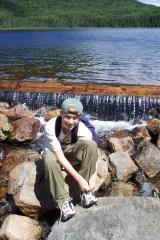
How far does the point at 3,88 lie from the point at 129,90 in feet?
17.6

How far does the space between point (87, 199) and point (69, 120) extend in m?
1.30

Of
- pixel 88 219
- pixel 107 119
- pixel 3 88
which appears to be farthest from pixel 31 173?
pixel 3 88

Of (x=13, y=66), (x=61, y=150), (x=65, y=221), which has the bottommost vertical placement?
(x=13, y=66)

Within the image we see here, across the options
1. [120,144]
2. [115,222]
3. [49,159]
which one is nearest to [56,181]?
[49,159]

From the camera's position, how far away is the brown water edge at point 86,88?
49.5ft

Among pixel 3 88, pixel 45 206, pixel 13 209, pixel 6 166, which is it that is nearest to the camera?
pixel 45 206

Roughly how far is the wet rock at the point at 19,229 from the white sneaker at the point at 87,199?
1.08 m

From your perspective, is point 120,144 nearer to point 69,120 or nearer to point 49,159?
point 49,159

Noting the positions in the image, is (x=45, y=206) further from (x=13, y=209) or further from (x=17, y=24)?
(x=17, y=24)

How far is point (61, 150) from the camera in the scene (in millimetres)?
6316

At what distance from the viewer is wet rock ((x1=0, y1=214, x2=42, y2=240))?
6305 mm

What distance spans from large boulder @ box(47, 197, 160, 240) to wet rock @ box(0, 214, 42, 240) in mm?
670

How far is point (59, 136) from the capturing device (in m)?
6.46

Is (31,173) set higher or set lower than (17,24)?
higher
